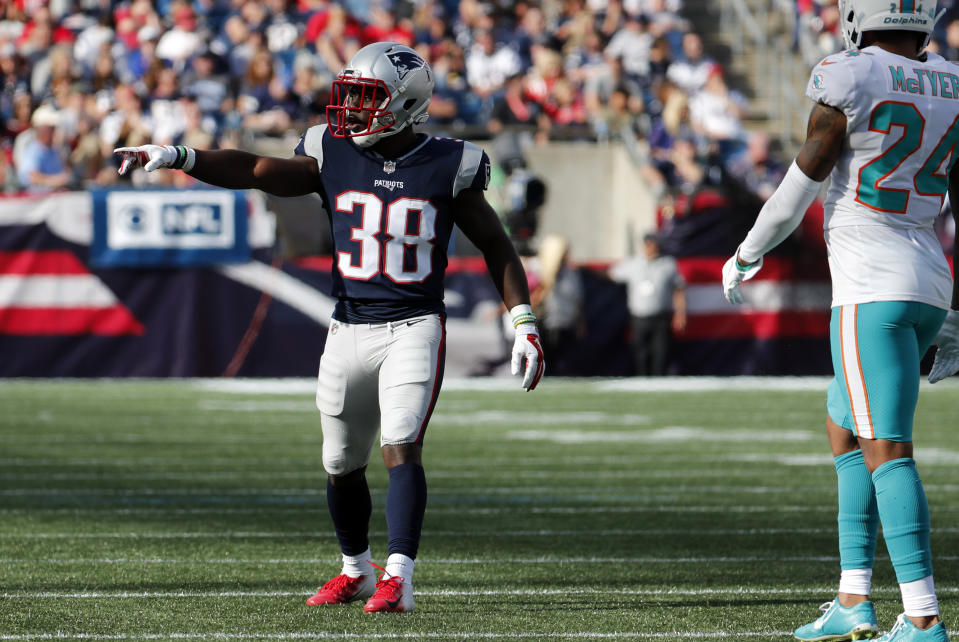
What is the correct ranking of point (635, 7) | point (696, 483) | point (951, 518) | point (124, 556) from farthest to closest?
point (635, 7) → point (696, 483) → point (951, 518) → point (124, 556)

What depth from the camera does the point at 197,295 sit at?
1442cm

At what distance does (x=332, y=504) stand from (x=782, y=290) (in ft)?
35.3

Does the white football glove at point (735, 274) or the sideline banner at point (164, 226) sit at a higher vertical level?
the white football glove at point (735, 274)

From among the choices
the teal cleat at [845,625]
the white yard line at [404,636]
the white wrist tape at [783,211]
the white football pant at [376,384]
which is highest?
the white wrist tape at [783,211]

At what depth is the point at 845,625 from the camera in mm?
4156

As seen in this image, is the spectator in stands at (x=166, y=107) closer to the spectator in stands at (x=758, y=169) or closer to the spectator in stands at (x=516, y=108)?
the spectator in stands at (x=516, y=108)

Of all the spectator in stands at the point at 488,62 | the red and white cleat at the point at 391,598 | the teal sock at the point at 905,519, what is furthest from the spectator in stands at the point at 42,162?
the teal sock at the point at 905,519

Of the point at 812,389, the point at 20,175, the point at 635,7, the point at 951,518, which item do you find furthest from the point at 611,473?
the point at 635,7

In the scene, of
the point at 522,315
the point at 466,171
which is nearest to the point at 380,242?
the point at 466,171

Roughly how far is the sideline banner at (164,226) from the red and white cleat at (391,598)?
1013cm

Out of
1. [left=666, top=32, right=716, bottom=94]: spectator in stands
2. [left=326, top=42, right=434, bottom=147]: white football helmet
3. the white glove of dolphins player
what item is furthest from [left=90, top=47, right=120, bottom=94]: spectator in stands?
the white glove of dolphins player

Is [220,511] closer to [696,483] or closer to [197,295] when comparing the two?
[696,483]

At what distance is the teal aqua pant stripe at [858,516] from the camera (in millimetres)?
4227

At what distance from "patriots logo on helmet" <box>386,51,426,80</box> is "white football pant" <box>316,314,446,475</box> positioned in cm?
72
